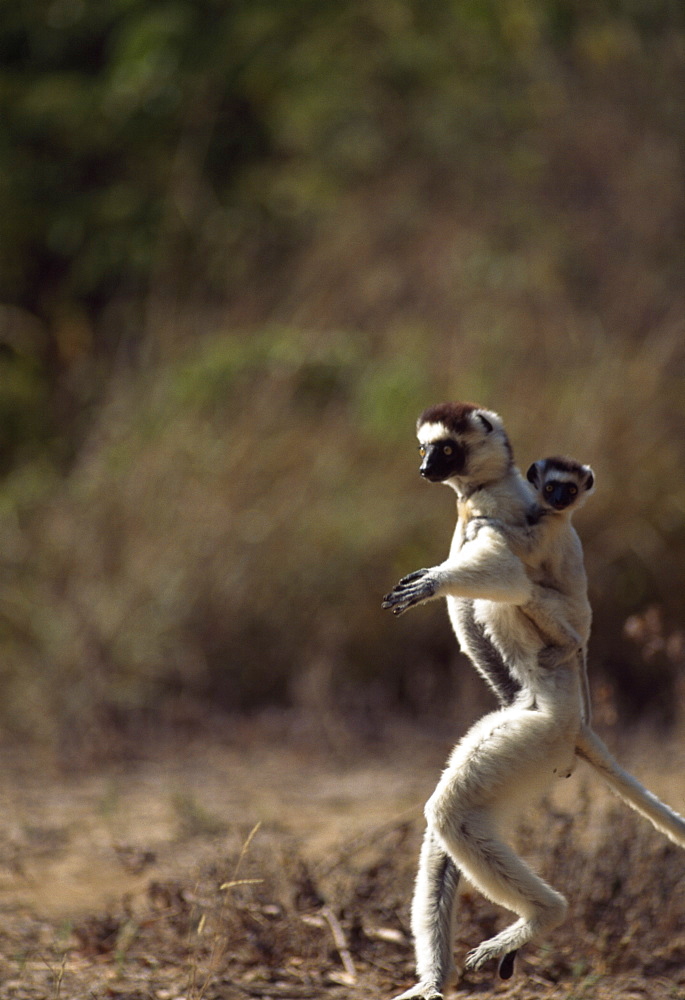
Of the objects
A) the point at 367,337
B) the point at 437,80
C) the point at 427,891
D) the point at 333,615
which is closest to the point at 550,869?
the point at 427,891

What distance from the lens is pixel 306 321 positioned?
9.04 metres

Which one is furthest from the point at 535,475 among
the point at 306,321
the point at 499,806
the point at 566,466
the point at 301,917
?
the point at 306,321

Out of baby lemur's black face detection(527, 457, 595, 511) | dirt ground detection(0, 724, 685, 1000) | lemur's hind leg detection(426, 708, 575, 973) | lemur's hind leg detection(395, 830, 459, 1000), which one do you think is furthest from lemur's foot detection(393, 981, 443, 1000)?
baby lemur's black face detection(527, 457, 595, 511)

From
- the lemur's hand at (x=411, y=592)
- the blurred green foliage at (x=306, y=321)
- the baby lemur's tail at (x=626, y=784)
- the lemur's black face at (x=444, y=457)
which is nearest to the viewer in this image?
the lemur's hand at (x=411, y=592)

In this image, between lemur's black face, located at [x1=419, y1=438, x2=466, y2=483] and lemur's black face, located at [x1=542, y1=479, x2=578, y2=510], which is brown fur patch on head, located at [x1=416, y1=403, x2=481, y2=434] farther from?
lemur's black face, located at [x1=542, y1=479, x2=578, y2=510]

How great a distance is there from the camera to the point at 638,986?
13.9 ft

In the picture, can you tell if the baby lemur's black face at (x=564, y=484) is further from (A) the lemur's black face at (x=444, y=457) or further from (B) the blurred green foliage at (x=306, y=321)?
(B) the blurred green foliage at (x=306, y=321)

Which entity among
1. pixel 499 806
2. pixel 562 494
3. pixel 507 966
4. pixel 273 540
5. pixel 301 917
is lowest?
pixel 507 966

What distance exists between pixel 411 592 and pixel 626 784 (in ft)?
3.34

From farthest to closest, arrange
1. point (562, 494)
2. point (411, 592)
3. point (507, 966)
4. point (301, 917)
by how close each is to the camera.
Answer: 1. point (301, 917)
2. point (507, 966)
3. point (562, 494)
4. point (411, 592)

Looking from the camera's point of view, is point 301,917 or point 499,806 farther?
point 301,917

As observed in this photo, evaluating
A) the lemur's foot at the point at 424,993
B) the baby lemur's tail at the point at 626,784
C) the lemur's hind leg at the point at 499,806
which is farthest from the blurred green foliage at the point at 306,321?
the lemur's foot at the point at 424,993

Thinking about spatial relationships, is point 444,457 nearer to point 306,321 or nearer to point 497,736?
point 497,736

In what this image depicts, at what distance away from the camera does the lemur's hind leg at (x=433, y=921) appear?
341 centimetres
